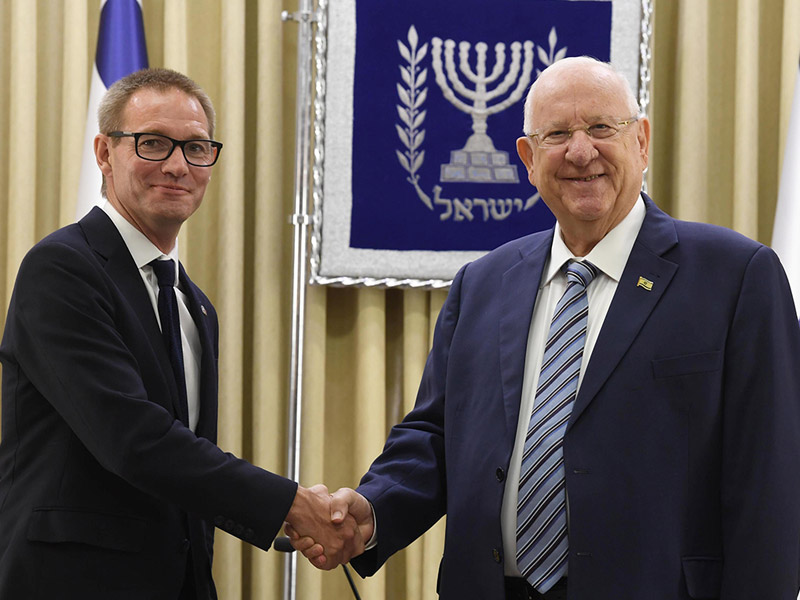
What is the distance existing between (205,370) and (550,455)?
869 mm

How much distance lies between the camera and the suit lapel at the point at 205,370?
2318 millimetres

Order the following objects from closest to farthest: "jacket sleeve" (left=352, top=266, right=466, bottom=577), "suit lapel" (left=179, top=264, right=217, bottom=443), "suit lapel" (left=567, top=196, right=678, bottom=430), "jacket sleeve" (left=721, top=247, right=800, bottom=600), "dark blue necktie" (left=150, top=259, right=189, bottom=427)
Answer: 1. "jacket sleeve" (left=721, top=247, right=800, bottom=600)
2. "suit lapel" (left=567, top=196, right=678, bottom=430)
3. "dark blue necktie" (left=150, top=259, right=189, bottom=427)
4. "suit lapel" (left=179, top=264, right=217, bottom=443)
5. "jacket sleeve" (left=352, top=266, right=466, bottom=577)

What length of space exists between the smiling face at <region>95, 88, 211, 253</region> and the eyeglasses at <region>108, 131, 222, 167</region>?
1 centimetres

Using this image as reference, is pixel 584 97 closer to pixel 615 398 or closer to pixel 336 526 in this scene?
pixel 615 398

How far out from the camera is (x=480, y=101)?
3562 mm

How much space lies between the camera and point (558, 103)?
2207 millimetres

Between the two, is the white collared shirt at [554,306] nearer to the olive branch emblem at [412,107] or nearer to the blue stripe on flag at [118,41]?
the olive branch emblem at [412,107]

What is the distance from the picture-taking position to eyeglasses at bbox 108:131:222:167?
235cm

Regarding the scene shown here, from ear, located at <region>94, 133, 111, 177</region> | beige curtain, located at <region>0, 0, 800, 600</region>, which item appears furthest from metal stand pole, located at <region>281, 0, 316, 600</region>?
ear, located at <region>94, 133, 111, 177</region>

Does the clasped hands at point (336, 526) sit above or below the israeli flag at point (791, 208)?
below

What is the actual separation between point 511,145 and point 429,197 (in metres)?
0.36

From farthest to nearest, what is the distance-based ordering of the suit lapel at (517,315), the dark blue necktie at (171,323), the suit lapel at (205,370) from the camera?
the suit lapel at (205,370)
the dark blue necktie at (171,323)
the suit lapel at (517,315)

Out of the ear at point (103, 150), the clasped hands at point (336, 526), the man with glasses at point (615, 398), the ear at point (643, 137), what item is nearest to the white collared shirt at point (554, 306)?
the man with glasses at point (615, 398)

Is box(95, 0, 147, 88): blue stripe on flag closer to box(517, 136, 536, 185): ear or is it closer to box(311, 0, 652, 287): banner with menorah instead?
box(311, 0, 652, 287): banner with menorah
